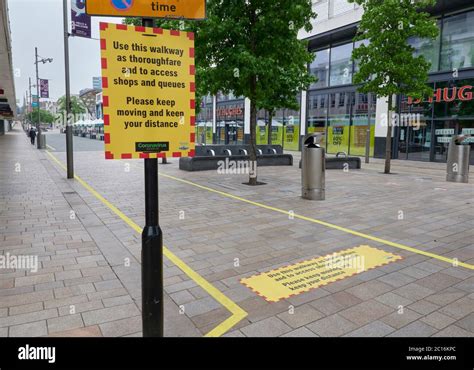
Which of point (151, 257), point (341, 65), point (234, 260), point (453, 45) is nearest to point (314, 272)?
point (234, 260)

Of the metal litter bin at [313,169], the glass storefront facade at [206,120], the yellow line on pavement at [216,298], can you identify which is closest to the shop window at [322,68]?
the glass storefront facade at [206,120]

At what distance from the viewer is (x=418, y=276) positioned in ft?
15.2

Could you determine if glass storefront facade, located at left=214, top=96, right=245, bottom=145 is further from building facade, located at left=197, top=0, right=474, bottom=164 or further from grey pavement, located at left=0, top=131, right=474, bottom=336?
grey pavement, located at left=0, top=131, right=474, bottom=336

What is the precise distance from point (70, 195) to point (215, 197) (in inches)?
144

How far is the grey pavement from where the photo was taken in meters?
3.50

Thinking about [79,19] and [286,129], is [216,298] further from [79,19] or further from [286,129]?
[286,129]

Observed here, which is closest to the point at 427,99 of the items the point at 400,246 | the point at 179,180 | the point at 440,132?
the point at 440,132

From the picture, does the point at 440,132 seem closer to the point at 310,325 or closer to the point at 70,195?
the point at 70,195

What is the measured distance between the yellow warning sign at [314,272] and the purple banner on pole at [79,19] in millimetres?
10743

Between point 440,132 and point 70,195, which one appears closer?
point 70,195

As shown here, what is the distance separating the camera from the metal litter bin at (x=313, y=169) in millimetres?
9266

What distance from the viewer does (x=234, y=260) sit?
16.7ft

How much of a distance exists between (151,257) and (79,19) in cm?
1148
